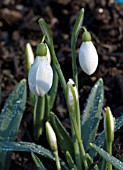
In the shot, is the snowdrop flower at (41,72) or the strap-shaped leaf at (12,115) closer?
the snowdrop flower at (41,72)

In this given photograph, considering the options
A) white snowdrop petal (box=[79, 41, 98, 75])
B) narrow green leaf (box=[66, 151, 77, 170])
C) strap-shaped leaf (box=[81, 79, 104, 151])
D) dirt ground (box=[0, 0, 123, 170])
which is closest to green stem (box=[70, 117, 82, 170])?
narrow green leaf (box=[66, 151, 77, 170])

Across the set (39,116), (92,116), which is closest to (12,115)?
(39,116)

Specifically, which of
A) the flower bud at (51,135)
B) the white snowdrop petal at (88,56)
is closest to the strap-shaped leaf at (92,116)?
the flower bud at (51,135)

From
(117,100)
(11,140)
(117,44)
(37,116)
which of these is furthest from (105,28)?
(11,140)

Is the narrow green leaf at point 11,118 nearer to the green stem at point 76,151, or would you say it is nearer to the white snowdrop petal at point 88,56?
the green stem at point 76,151

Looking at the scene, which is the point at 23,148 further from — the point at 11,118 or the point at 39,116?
the point at 39,116

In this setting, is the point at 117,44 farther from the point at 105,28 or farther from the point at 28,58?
the point at 28,58
